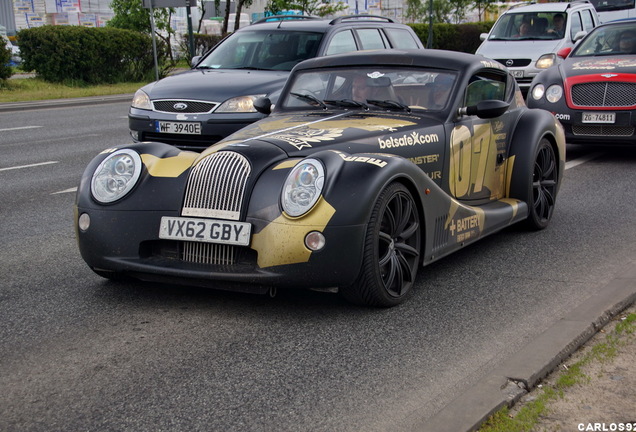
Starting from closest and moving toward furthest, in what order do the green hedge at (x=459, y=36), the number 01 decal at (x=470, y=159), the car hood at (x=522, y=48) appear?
the number 01 decal at (x=470, y=159) < the car hood at (x=522, y=48) < the green hedge at (x=459, y=36)

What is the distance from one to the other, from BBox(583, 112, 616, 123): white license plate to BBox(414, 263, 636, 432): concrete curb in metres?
5.75

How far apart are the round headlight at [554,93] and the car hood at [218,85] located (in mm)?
3301

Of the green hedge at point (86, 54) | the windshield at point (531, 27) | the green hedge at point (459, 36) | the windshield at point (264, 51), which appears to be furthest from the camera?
the green hedge at point (459, 36)

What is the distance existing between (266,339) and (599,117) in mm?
7446

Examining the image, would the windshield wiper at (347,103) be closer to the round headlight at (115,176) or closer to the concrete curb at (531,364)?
the round headlight at (115,176)

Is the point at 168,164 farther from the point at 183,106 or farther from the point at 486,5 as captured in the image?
the point at 486,5

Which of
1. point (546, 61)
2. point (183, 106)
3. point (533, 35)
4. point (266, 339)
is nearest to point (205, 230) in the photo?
point (266, 339)

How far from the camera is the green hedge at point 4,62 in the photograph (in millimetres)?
22938

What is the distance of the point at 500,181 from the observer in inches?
273

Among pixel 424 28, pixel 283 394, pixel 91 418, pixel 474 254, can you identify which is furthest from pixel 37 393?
pixel 424 28

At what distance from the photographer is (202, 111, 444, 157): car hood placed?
537cm

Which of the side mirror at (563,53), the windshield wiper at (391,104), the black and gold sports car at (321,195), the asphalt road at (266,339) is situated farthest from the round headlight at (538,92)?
the side mirror at (563,53)

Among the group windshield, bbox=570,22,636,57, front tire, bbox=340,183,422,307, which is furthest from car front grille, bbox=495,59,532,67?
front tire, bbox=340,183,422,307

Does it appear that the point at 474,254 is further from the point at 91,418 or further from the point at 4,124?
the point at 4,124
